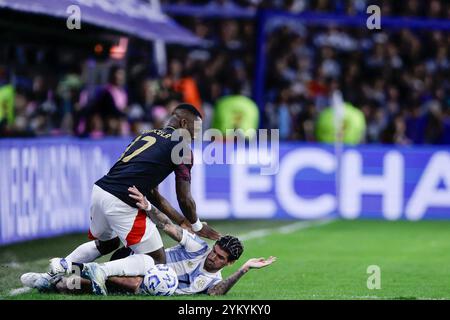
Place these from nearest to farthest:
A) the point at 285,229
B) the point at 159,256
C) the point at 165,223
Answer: the point at 159,256 → the point at 165,223 → the point at 285,229

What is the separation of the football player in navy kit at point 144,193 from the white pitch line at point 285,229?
6657 mm

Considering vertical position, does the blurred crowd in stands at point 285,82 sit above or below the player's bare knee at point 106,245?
above

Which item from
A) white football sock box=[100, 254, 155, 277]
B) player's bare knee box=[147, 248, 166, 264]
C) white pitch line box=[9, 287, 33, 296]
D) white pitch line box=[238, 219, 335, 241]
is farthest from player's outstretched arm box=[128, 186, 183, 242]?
white pitch line box=[238, 219, 335, 241]

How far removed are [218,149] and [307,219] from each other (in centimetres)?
210

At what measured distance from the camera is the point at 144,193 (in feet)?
37.7

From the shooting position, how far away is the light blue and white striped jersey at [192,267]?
37.8 feet

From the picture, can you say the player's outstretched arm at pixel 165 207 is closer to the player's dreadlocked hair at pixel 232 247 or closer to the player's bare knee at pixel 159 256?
the player's bare knee at pixel 159 256

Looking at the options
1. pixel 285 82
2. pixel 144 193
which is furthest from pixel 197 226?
pixel 285 82

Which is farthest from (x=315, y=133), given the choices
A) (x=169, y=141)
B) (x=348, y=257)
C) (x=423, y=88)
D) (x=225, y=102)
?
(x=169, y=141)

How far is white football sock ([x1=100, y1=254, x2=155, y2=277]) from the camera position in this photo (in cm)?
1115

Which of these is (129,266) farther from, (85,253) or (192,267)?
(85,253)

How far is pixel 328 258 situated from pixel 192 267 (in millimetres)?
4742

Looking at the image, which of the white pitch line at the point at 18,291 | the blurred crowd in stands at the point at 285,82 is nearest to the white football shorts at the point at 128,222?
the white pitch line at the point at 18,291

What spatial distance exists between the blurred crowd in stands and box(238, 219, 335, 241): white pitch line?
343 cm
